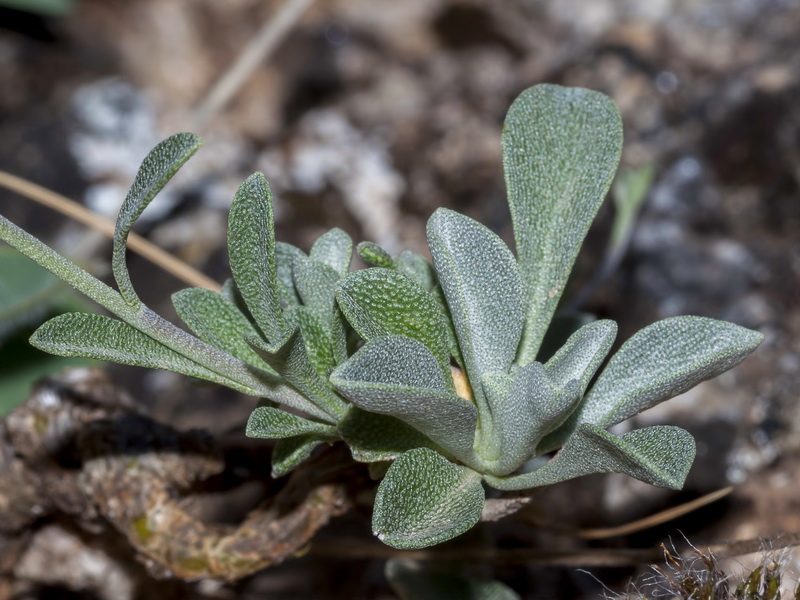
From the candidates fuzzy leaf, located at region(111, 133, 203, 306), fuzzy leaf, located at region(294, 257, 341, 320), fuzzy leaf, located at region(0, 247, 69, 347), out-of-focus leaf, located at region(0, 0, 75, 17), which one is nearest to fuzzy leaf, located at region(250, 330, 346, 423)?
fuzzy leaf, located at region(294, 257, 341, 320)

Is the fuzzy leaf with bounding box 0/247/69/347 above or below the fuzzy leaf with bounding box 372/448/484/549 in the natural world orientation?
below

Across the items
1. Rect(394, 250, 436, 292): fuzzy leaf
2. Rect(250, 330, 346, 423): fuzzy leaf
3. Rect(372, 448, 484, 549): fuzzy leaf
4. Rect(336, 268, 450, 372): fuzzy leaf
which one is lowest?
Rect(372, 448, 484, 549): fuzzy leaf

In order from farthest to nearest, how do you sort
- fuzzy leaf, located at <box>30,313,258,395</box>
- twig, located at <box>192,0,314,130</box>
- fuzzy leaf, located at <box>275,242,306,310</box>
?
twig, located at <box>192,0,314,130</box>, fuzzy leaf, located at <box>275,242,306,310</box>, fuzzy leaf, located at <box>30,313,258,395</box>

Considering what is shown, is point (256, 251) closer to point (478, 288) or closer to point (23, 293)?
point (478, 288)

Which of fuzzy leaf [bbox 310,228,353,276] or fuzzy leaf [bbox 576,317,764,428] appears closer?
fuzzy leaf [bbox 576,317,764,428]

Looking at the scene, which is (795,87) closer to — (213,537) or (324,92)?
(324,92)

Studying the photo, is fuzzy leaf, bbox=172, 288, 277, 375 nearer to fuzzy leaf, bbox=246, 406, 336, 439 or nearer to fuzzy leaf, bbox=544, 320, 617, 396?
fuzzy leaf, bbox=246, 406, 336, 439
